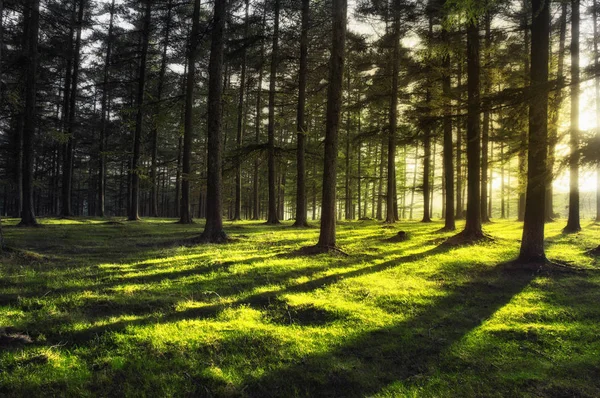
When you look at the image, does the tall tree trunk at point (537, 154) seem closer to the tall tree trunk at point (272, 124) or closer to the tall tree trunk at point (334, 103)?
the tall tree trunk at point (334, 103)

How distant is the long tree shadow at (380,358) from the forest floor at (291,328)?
0.02m

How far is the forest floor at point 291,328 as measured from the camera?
3.79 metres

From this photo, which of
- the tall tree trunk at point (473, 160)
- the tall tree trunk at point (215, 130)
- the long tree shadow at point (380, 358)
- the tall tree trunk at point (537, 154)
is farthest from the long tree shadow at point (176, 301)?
the tall tree trunk at point (473, 160)

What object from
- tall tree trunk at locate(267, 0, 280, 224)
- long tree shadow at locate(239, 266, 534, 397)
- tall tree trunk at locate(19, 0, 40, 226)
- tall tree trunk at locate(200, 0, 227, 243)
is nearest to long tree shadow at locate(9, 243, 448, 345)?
long tree shadow at locate(239, 266, 534, 397)

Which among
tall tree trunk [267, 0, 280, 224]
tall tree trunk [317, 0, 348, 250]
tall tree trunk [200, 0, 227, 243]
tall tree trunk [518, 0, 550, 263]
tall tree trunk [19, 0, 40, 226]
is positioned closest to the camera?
tall tree trunk [518, 0, 550, 263]

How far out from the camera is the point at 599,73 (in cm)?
728

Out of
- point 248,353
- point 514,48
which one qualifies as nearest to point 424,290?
point 248,353

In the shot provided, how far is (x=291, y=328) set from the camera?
16.5 feet

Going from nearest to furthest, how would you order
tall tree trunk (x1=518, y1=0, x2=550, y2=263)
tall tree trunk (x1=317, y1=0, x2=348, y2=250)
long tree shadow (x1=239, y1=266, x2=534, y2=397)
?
long tree shadow (x1=239, y1=266, x2=534, y2=397) → tall tree trunk (x1=518, y1=0, x2=550, y2=263) → tall tree trunk (x1=317, y1=0, x2=348, y2=250)

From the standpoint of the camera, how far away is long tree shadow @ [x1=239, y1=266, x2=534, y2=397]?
3.77m

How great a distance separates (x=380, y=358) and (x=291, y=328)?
4.19ft

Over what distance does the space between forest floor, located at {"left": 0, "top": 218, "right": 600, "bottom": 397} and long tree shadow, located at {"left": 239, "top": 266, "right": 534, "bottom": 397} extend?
2 cm

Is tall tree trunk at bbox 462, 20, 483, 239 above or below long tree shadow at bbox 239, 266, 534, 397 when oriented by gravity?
above

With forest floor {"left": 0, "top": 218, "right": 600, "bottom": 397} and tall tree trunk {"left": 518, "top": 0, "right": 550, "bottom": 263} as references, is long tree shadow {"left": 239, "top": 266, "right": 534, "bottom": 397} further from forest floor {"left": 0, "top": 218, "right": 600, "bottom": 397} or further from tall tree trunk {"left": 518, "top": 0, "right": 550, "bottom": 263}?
tall tree trunk {"left": 518, "top": 0, "right": 550, "bottom": 263}
